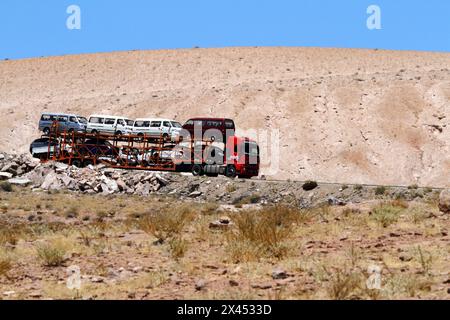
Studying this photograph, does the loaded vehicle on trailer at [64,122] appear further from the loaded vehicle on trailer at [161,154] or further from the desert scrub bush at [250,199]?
the desert scrub bush at [250,199]

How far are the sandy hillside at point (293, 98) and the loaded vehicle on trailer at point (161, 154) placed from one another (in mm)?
13848

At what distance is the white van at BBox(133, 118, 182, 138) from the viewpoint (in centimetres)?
4702

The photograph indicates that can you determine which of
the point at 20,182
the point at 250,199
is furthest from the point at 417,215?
the point at 20,182

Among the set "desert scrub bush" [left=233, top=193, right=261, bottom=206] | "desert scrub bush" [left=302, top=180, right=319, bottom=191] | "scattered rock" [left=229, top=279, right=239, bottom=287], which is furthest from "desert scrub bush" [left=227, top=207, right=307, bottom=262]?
"desert scrub bush" [left=302, top=180, right=319, bottom=191]

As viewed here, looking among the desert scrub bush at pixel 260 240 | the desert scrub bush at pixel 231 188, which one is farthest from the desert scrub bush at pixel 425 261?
the desert scrub bush at pixel 231 188

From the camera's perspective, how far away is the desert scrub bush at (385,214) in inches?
604

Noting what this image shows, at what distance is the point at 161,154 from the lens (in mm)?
44938

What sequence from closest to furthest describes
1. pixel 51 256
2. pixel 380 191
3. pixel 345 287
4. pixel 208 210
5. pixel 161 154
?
pixel 345 287, pixel 51 256, pixel 208 210, pixel 380 191, pixel 161 154

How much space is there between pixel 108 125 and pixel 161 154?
619cm

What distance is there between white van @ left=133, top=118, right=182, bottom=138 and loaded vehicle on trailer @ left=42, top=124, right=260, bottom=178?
56cm

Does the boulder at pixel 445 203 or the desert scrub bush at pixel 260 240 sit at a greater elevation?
the boulder at pixel 445 203

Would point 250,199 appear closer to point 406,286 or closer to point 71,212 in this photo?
point 71,212

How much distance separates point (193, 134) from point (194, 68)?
51.7m
